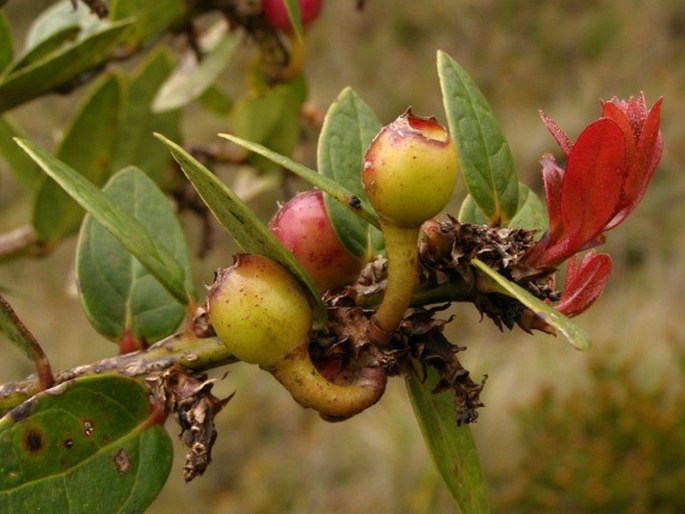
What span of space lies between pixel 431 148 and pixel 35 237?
864 millimetres

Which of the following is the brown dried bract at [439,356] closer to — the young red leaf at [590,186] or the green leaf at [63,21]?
the young red leaf at [590,186]

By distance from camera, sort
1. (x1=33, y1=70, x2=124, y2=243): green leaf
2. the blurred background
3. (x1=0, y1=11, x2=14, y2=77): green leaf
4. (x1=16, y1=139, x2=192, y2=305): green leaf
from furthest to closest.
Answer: the blurred background → (x1=33, y1=70, x2=124, y2=243): green leaf → (x1=0, y1=11, x2=14, y2=77): green leaf → (x1=16, y1=139, x2=192, y2=305): green leaf

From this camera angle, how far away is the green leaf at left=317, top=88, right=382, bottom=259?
29.9 inches

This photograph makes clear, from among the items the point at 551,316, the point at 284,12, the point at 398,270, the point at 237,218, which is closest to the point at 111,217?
the point at 237,218

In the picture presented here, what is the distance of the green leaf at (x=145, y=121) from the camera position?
4.26 ft

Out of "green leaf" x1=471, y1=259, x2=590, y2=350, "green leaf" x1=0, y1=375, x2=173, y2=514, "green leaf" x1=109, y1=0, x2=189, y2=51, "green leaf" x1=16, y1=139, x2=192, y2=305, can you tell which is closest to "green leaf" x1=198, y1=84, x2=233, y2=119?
"green leaf" x1=109, y1=0, x2=189, y2=51

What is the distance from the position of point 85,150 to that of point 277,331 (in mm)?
689

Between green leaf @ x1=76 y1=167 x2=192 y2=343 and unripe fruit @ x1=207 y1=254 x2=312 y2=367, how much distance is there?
20 centimetres

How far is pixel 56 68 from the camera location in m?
0.98

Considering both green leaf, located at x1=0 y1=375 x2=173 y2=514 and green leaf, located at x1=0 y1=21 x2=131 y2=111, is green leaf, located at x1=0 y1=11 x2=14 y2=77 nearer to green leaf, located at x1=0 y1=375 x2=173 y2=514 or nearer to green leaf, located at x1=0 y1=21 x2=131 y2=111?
green leaf, located at x1=0 y1=21 x2=131 y2=111

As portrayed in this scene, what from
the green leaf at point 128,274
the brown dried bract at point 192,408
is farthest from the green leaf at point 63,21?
the brown dried bract at point 192,408

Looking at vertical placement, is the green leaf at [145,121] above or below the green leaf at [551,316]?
below

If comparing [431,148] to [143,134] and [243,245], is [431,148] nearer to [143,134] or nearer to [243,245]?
[243,245]

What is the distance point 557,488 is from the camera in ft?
14.4
